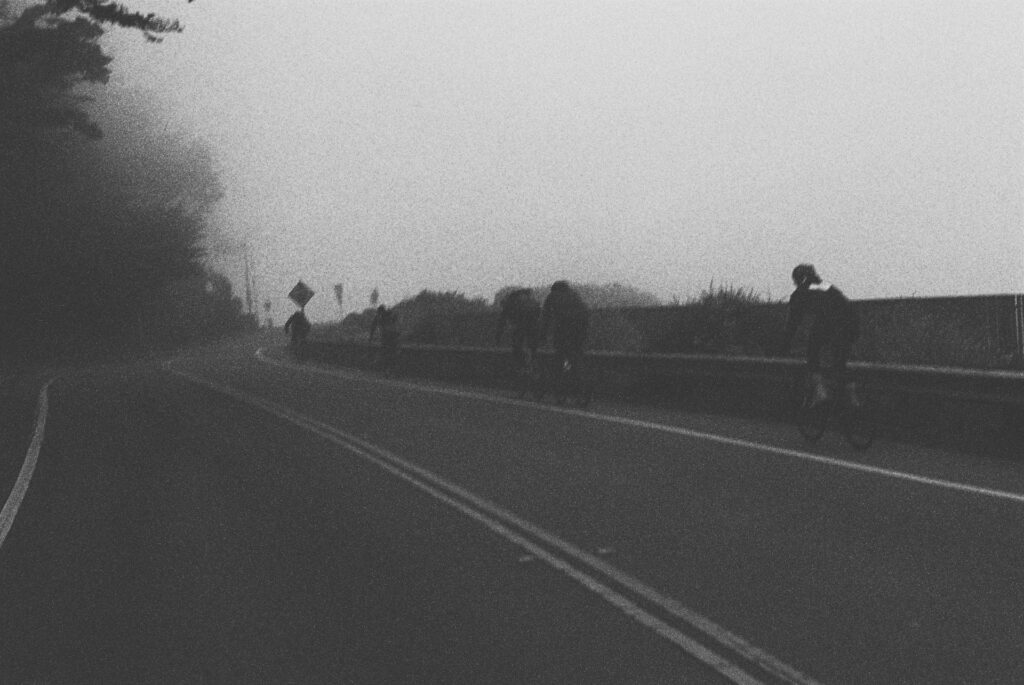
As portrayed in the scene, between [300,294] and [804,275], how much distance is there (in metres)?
39.4

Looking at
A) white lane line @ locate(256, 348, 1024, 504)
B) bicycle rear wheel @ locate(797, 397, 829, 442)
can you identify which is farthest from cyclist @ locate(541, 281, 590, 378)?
bicycle rear wheel @ locate(797, 397, 829, 442)

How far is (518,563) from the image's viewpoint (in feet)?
25.5

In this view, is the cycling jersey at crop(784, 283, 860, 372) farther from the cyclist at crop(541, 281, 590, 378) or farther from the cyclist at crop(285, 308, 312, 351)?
the cyclist at crop(285, 308, 312, 351)

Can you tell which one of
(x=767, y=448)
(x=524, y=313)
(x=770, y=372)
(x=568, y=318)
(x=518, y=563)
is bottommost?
(x=518, y=563)

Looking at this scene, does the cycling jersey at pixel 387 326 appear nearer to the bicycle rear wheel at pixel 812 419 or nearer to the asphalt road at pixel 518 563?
the asphalt road at pixel 518 563

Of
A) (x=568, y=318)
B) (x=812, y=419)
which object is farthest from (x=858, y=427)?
(x=568, y=318)

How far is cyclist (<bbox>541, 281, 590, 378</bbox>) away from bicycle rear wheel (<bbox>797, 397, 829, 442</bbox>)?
6.41 metres

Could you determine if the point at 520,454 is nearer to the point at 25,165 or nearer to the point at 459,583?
the point at 459,583

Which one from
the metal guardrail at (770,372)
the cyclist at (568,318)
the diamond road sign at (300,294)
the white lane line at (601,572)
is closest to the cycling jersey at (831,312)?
the metal guardrail at (770,372)

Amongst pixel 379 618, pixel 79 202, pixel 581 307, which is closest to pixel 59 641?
pixel 379 618

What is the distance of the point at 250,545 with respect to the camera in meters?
8.65

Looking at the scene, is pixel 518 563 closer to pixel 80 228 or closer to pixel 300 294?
pixel 300 294

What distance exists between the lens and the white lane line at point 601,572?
18.1 feet

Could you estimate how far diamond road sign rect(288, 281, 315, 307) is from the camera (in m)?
50.3
